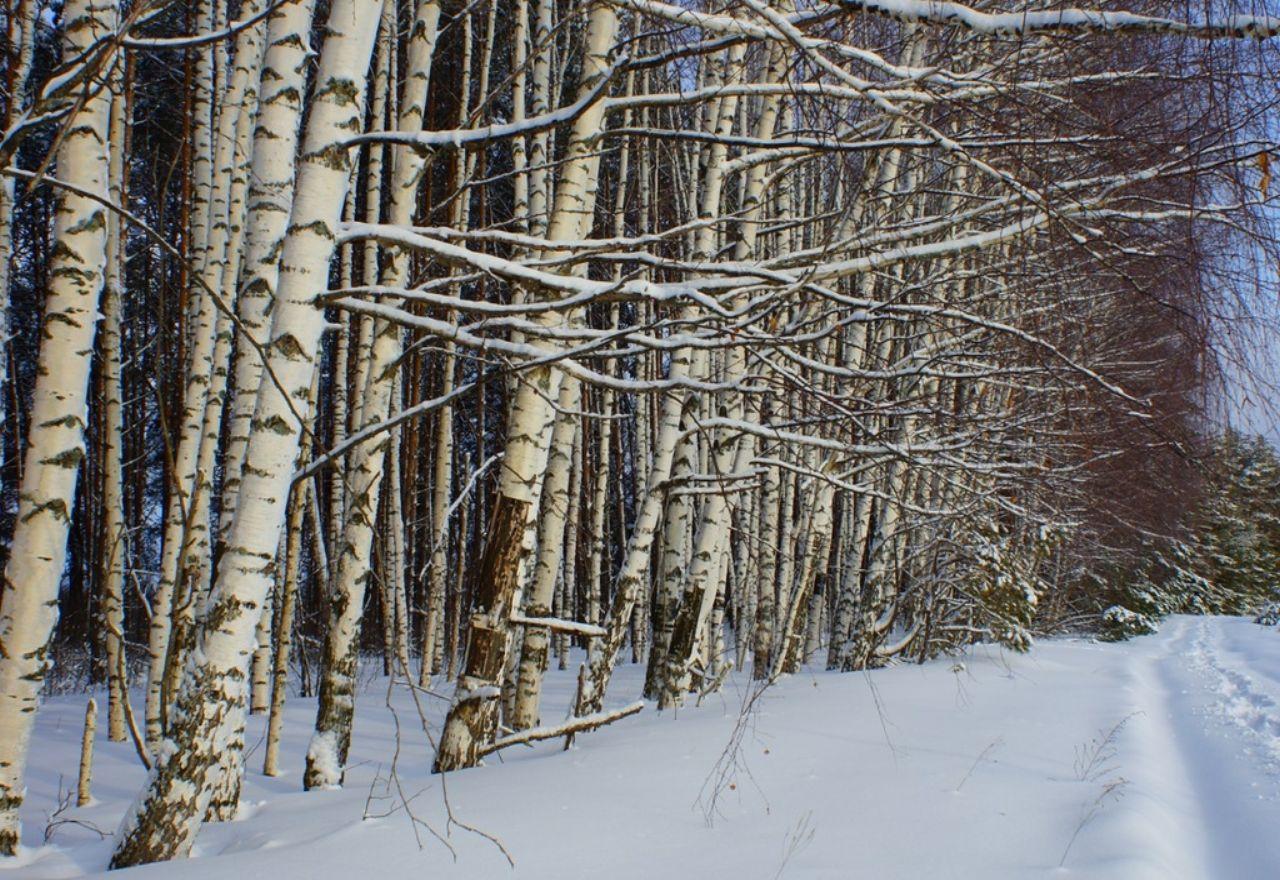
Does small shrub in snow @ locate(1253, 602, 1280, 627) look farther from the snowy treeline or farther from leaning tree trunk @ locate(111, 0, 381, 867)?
leaning tree trunk @ locate(111, 0, 381, 867)

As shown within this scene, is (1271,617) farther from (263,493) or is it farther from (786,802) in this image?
(263,493)

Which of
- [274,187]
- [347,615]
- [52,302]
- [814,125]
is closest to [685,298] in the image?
[814,125]

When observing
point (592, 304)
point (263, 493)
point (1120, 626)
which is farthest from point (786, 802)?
point (1120, 626)

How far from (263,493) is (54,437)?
3.88 feet

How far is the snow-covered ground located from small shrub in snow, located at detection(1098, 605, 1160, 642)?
13057 millimetres

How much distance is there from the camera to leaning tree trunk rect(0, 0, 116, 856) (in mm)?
3357

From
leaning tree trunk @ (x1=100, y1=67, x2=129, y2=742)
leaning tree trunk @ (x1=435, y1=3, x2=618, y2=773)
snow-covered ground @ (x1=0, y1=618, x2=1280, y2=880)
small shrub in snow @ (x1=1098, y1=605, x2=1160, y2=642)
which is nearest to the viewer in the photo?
snow-covered ground @ (x1=0, y1=618, x2=1280, y2=880)

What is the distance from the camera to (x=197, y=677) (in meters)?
2.95

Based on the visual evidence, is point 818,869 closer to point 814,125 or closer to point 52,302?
point 814,125

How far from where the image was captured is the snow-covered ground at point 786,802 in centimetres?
287

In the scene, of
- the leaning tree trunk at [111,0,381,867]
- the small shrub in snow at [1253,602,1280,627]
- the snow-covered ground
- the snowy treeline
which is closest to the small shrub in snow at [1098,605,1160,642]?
the small shrub in snow at [1253,602,1280,627]

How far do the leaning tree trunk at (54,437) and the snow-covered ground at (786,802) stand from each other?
0.62 metres

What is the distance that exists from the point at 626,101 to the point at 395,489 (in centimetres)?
636

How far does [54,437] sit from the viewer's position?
3453 millimetres
